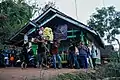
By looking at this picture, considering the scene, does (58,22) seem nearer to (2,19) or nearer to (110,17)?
(2,19)

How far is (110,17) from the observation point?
35156 mm

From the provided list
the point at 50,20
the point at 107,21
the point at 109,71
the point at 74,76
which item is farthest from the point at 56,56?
the point at 107,21

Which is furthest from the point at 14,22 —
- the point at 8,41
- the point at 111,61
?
the point at 111,61

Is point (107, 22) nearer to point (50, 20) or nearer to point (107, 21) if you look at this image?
point (107, 21)

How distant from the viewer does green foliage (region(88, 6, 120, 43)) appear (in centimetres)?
3434

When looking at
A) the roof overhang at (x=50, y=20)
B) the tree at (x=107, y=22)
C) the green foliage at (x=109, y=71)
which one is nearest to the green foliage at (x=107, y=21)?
the tree at (x=107, y=22)

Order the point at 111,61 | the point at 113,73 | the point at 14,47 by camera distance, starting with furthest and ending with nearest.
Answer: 1. the point at 14,47
2. the point at 111,61
3. the point at 113,73

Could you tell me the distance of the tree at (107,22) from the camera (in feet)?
113

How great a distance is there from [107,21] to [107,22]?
17cm

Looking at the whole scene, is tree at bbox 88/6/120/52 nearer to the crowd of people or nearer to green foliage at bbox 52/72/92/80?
the crowd of people

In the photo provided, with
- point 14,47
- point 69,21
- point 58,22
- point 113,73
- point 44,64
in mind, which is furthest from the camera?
point 14,47

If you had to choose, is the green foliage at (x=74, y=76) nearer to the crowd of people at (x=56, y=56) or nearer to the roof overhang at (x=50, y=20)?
the crowd of people at (x=56, y=56)

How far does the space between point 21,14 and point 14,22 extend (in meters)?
1.15

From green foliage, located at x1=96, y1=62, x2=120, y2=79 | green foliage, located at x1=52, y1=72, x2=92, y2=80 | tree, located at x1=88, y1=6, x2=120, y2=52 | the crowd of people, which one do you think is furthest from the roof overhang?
tree, located at x1=88, y1=6, x2=120, y2=52
